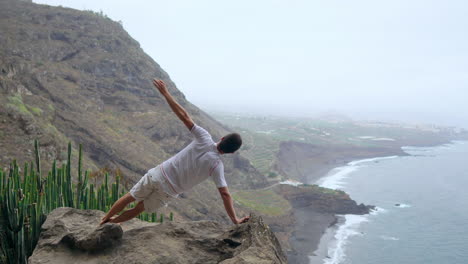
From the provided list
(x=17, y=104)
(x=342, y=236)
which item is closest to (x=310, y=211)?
(x=342, y=236)

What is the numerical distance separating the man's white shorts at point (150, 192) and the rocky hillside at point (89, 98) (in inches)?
522

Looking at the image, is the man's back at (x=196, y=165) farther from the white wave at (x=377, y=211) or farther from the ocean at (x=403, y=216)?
the white wave at (x=377, y=211)

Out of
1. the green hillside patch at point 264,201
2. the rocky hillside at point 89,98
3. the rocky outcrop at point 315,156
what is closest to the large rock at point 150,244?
the rocky hillside at point 89,98

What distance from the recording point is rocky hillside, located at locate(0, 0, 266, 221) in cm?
2219

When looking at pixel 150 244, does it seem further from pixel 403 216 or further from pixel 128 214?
pixel 403 216

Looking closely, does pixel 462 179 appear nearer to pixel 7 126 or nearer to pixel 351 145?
pixel 351 145

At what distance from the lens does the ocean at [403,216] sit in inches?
1388

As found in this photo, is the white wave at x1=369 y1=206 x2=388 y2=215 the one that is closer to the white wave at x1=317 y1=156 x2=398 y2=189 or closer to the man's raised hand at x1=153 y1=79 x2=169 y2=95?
the white wave at x1=317 y1=156 x2=398 y2=189

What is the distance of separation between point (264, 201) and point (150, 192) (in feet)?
121

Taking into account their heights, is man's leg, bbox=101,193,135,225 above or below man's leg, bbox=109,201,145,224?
above

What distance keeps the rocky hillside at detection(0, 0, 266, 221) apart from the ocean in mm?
12914

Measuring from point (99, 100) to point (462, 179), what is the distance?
63.4 metres

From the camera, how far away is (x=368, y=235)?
38.6 meters

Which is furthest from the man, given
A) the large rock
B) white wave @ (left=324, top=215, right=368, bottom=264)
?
white wave @ (left=324, top=215, right=368, bottom=264)
